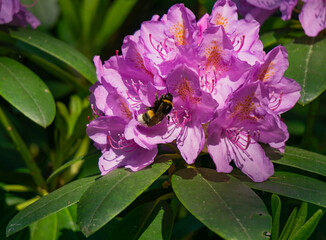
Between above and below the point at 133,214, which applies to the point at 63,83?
below

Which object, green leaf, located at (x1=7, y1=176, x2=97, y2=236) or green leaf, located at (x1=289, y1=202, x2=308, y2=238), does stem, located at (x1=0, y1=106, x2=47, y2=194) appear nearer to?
green leaf, located at (x1=7, y1=176, x2=97, y2=236)

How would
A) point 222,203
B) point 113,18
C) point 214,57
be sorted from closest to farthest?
1. point 222,203
2. point 214,57
3. point 113,18

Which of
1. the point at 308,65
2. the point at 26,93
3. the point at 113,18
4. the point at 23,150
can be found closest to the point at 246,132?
the point at 308,65

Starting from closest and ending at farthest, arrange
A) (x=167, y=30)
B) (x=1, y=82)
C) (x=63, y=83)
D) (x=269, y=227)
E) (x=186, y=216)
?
(x=269, y=227), (x=167, y=30), (x=1, y=82), (x=186, y=216), (x=63, y=83)

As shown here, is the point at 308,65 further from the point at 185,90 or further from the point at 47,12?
the point at 47,12

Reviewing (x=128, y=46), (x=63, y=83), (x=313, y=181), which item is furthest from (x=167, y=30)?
(x=63, y=83)

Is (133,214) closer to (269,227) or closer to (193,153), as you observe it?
(193,153)
